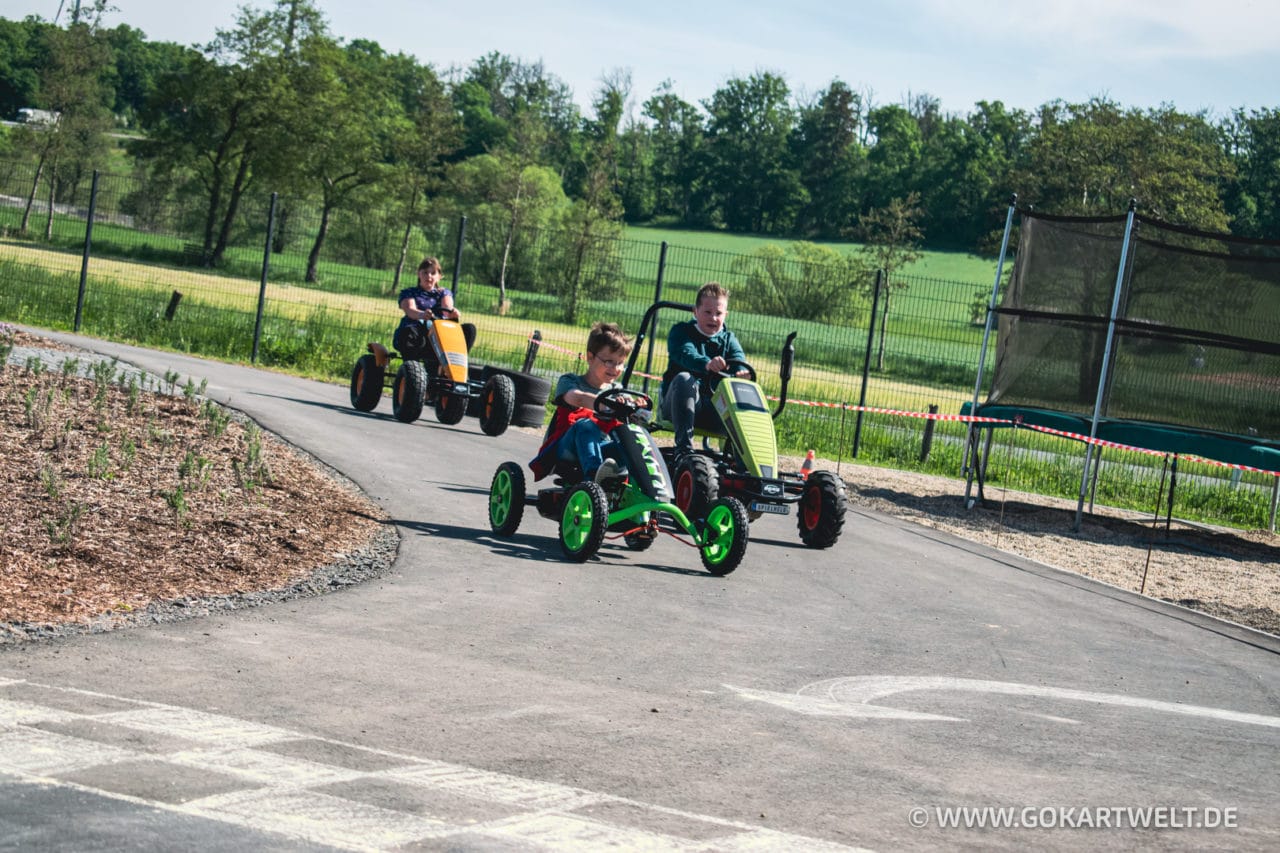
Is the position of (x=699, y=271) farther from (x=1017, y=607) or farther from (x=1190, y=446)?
(x=1017, y=607)

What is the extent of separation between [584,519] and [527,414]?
7383mm

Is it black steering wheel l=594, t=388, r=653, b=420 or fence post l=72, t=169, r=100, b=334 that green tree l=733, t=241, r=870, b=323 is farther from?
black steering wheel l=594, t=388, r=653, b=420

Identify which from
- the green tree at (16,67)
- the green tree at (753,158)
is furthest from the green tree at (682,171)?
the green tree at (16,67)

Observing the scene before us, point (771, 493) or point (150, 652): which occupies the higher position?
point (771, 493)

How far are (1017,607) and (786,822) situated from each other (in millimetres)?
5201

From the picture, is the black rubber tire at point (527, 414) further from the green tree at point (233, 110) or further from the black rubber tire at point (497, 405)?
the green tree at point (233, 110)

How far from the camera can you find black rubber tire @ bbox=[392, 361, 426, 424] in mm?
14289

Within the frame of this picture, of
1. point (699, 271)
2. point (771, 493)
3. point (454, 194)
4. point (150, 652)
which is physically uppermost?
point (454, 194)

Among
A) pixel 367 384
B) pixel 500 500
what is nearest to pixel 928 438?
pixel 367 384

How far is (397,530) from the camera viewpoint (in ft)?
28.8

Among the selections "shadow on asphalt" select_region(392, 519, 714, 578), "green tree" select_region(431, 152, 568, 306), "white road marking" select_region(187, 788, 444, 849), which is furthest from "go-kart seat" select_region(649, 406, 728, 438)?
"green tree" select_region(431, 152, 568, 306)

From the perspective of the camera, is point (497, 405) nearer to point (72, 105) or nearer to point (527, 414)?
point (527, 414)

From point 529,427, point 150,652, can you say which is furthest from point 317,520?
point 529,427

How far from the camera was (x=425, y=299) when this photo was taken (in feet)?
49.8
